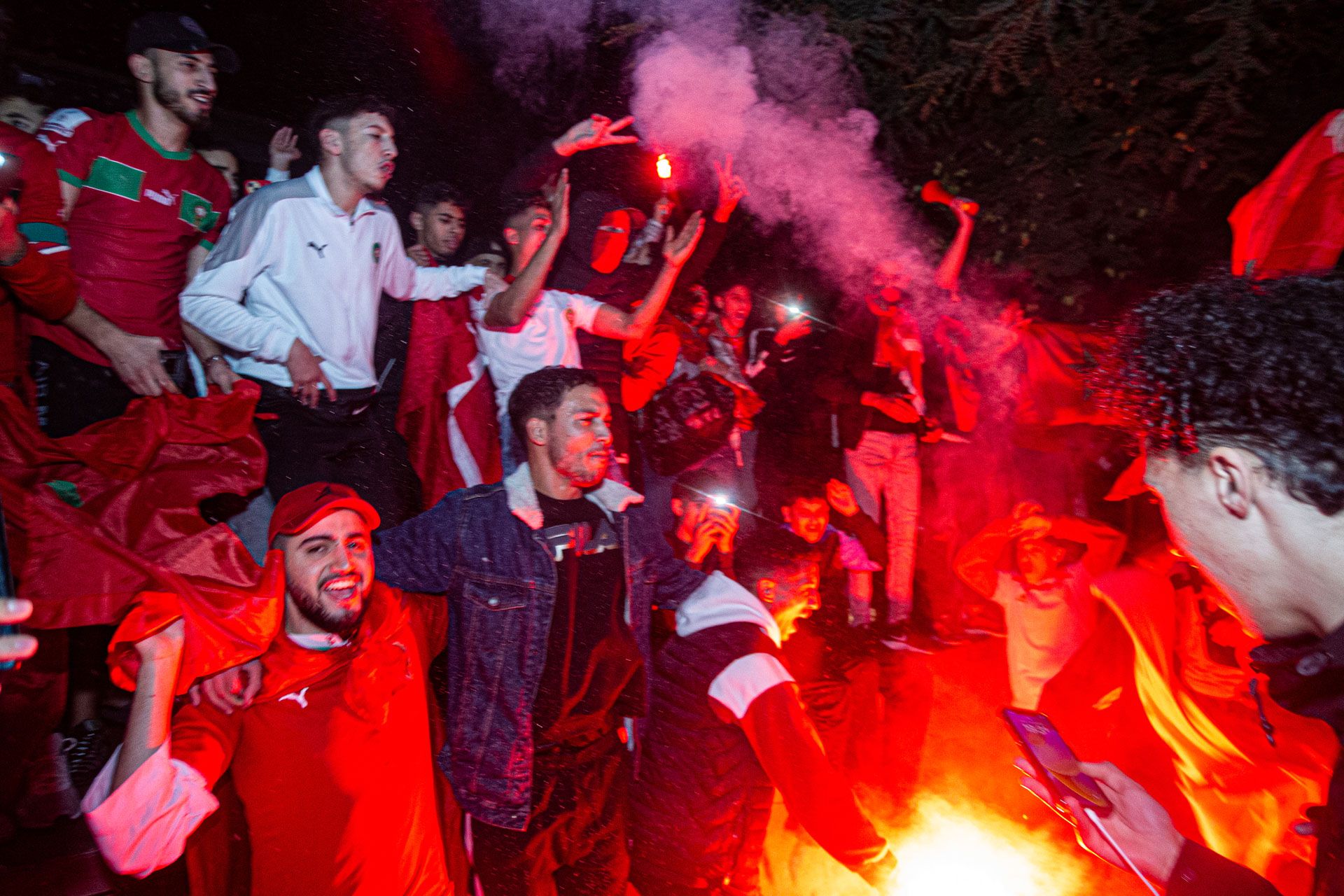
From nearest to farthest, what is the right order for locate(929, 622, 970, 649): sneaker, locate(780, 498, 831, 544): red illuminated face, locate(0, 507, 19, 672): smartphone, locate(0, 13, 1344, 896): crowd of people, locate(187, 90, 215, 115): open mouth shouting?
locate(0, 507, 19, 672): smartphone → locate(0, 13, 1344, 896): crowd of people → locate(187, 90, 215, 115): open mouth shouting → locate(780, 498, 831, 544): red illuminated face → locate(929, 622, 970, 649): sneaker

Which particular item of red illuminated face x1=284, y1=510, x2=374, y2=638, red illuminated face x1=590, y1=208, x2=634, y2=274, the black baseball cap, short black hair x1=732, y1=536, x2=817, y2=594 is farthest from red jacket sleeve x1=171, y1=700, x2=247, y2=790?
red illuminated face x1=590, y1=208, x2=634, y2=274

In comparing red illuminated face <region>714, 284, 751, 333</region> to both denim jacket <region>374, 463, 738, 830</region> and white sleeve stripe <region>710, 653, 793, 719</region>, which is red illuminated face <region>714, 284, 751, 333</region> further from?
white sleeve stripe <region>710, 653, 793, 719</region>

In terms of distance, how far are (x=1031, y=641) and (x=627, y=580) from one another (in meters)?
2.96

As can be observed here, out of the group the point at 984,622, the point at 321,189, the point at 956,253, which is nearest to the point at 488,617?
the point at 321,189

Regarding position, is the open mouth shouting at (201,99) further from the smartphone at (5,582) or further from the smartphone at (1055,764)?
the smartphone at (1055,764)

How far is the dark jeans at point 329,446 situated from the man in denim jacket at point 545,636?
0.98ft

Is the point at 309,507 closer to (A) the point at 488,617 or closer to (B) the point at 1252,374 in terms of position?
(A) the point at 488,617

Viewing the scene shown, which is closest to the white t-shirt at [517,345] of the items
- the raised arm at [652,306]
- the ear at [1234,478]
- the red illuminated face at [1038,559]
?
the raised arm at [652,306]

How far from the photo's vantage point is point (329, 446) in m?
3.09

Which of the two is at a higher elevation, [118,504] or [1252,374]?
[1252,374]

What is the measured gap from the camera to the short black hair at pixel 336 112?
3.21 m

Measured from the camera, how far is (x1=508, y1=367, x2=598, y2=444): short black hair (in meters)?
3.25

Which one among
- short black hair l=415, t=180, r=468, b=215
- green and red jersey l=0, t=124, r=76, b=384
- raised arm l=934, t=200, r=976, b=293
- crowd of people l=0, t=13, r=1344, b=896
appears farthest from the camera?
raised arm l=934, t=200, r=976, b=293

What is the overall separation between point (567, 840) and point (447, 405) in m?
1.84
